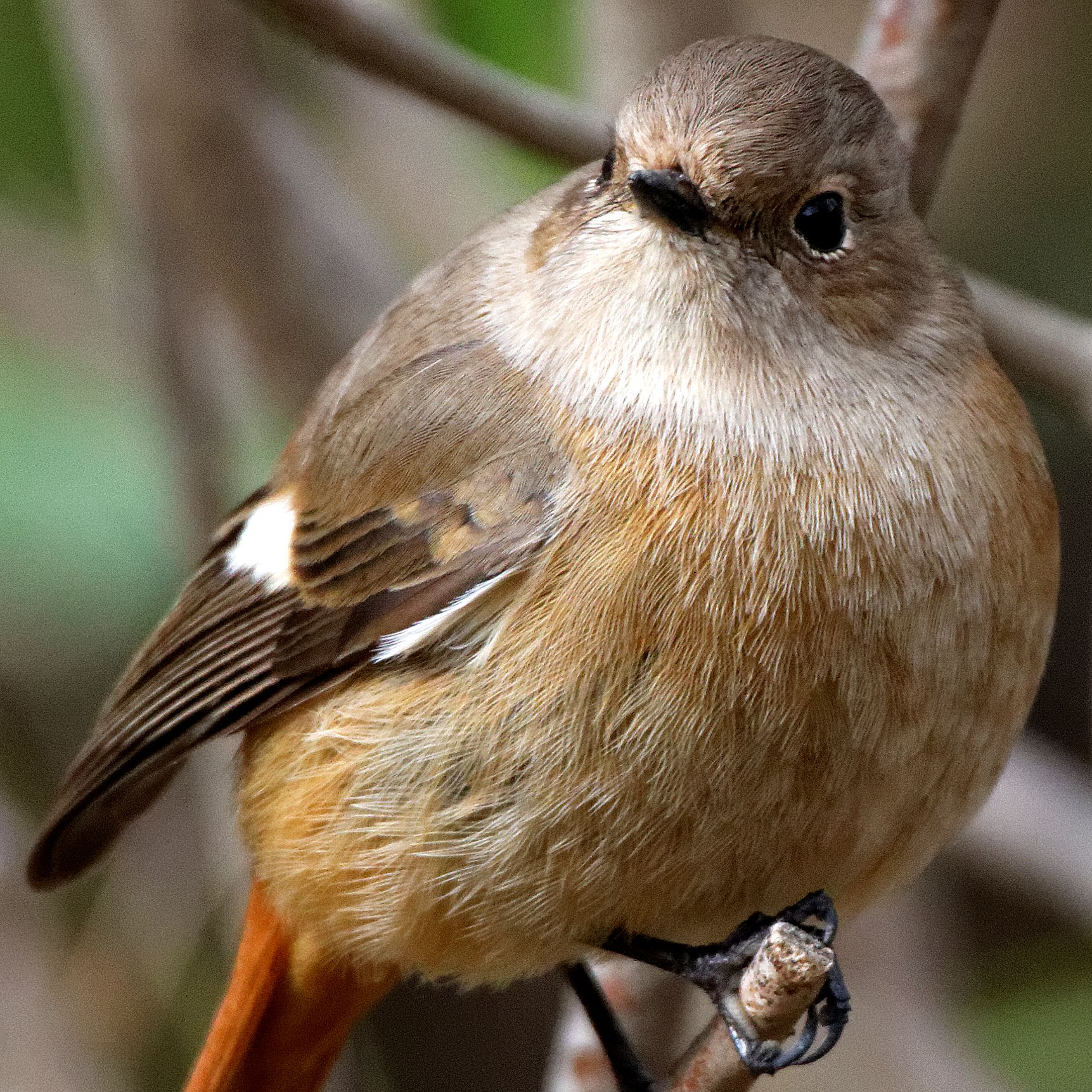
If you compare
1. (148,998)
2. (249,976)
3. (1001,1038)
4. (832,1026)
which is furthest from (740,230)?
(148,998)

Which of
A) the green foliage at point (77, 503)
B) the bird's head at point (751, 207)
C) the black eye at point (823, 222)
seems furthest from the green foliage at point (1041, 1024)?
the green foliage at point (77, 503)

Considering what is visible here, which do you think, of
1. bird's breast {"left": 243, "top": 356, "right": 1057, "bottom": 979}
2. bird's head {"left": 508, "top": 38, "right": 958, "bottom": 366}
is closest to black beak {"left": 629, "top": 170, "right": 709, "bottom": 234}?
bird's head {"left": 508, "top": 38, "right": 958, "bottom": 366}

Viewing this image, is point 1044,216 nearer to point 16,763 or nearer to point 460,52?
point 460,52

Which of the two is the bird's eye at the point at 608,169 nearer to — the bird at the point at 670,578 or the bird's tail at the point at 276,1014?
the bird at the point at 670,578

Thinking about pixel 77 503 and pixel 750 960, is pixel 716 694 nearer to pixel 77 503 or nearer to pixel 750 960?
pixel 750 960

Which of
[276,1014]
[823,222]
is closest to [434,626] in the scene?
[823,222]
